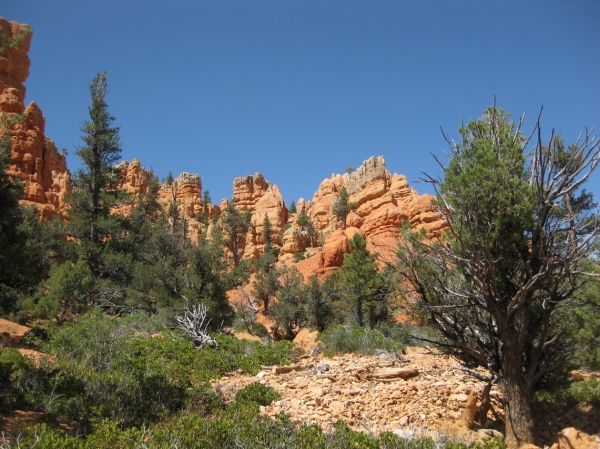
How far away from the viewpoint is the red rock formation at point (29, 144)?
3912 cm

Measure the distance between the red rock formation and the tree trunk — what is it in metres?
40.8

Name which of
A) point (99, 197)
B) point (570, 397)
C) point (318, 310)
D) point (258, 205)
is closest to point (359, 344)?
point (570, 397)

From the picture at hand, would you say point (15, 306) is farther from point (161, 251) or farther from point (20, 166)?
point (20, 166)

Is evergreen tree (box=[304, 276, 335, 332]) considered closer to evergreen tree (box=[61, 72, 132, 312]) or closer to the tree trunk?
evergreen tree (box=[61, 72, 132, 312])

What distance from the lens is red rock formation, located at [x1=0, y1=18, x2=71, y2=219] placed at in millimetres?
39125

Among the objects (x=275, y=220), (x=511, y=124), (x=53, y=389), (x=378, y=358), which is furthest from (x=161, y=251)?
(x=275, y=220)

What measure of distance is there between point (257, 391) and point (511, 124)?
671cm

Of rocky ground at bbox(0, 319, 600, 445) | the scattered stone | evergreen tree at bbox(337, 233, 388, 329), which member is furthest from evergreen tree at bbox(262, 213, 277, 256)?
the scattered stone

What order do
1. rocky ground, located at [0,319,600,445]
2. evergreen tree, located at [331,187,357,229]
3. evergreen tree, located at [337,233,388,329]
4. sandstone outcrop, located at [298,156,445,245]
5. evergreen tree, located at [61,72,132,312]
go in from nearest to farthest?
rocky ground, located at [0,319,600,445], evergreen tree, located at [337,233,388,329], evergreen tree, located at [61,72,132,312], sandstone outcrop, located at [298,156,445,245], evergreen tree, located at [331,187,357,229]

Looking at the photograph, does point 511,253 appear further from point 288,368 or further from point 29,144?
point 29,144

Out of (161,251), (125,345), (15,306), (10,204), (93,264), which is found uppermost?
(161,251)

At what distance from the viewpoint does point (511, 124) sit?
7273mm

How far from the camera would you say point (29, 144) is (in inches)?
1604

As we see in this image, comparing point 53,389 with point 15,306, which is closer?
point 53,389
